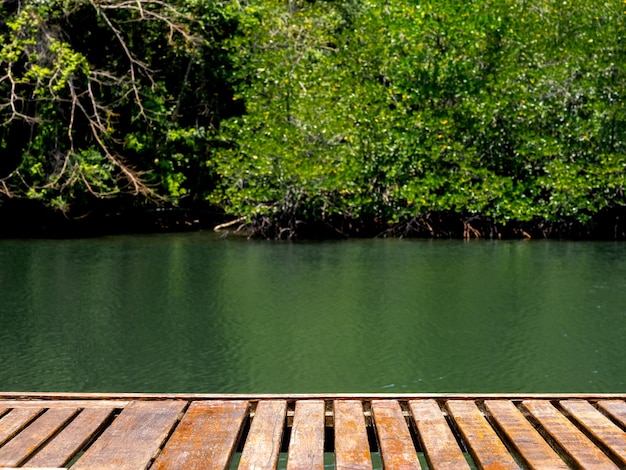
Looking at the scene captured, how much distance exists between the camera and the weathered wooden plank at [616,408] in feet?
12.3

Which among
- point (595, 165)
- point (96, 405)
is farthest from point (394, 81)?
point (96, 405)

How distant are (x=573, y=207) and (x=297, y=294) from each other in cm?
733

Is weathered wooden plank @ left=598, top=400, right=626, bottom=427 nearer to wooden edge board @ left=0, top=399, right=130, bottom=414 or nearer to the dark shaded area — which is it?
wooden edge board @ left=0, top=399, right=130, bottom=414

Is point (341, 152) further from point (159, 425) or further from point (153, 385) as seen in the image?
point (159, 425)

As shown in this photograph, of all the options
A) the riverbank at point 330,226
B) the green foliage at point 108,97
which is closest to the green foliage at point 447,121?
the riverbank at point 330,226

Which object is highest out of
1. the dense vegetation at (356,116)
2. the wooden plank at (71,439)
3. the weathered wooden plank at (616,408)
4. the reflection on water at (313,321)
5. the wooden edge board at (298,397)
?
the dense vegetation at (356,116)

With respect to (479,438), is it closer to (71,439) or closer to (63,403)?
(71,439)

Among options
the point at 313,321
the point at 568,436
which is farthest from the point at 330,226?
the point at 568,436

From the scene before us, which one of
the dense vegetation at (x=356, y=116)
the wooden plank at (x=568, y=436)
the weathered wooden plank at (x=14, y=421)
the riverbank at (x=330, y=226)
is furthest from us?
the riverbank at (x=330, y=226)

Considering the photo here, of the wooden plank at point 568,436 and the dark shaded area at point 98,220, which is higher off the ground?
the dark shaded area at point 98,220

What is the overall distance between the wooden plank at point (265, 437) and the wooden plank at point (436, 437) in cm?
57

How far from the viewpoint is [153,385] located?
5.77 metres

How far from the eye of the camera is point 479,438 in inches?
137

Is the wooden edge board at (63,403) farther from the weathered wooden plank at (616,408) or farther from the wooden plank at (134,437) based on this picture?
the weathered wooden plank at (616,408)
